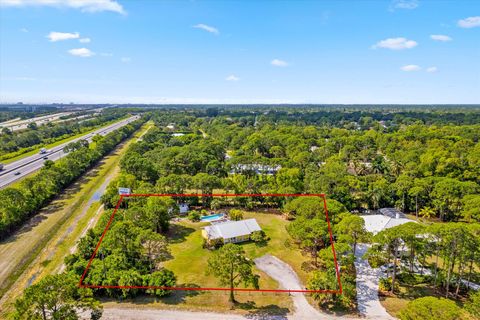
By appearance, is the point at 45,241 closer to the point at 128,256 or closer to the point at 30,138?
the point at 128,256


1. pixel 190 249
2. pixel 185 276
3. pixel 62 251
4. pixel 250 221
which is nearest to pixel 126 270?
pixel 185 276

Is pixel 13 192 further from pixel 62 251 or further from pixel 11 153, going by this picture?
pixel 11 153

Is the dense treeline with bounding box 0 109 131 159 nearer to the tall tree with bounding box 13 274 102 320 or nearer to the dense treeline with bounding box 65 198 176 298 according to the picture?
the dense treeline with bounding box 65 198 176 298

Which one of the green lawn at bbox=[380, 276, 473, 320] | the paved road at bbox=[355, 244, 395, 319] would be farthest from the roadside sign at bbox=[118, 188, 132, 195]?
the green lawn at bbox=[380, 276, 473, 320]

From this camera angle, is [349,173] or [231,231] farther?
[349,173]

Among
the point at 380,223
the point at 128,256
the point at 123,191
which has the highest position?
the point at 123,191

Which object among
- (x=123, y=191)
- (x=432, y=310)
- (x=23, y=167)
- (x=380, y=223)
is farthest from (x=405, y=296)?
(x=23, y=167)
